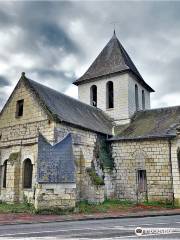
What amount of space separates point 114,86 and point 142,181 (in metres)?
8.85

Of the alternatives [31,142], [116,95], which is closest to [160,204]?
[31,142]

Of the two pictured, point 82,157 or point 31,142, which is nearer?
point 31,142

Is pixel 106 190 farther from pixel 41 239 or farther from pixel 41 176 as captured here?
pixel 41 239

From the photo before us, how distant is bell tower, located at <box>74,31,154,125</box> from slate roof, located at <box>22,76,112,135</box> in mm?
1643

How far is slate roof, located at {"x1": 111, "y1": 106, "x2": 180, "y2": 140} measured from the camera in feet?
59.3

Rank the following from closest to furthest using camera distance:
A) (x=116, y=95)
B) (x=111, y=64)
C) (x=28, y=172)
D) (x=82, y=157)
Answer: (x=28, y=172) < (x=82, y=157) < (x=116, y=95) < (x=111, y=64)

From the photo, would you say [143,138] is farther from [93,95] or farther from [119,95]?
[93,95]

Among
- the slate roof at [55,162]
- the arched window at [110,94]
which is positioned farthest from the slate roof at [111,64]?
the slate roof at [55,162]

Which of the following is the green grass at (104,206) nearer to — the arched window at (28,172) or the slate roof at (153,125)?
the arched window at (28,172)

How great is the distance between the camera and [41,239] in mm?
6340

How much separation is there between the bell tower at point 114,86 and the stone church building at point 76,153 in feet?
7.44

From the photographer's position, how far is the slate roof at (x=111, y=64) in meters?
24.1

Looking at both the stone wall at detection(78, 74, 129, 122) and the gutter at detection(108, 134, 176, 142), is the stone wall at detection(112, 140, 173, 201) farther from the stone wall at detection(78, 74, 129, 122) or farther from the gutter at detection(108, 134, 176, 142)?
the stone wall at detection(78, 74, 129, 122)

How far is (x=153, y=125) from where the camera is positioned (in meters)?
19.6
